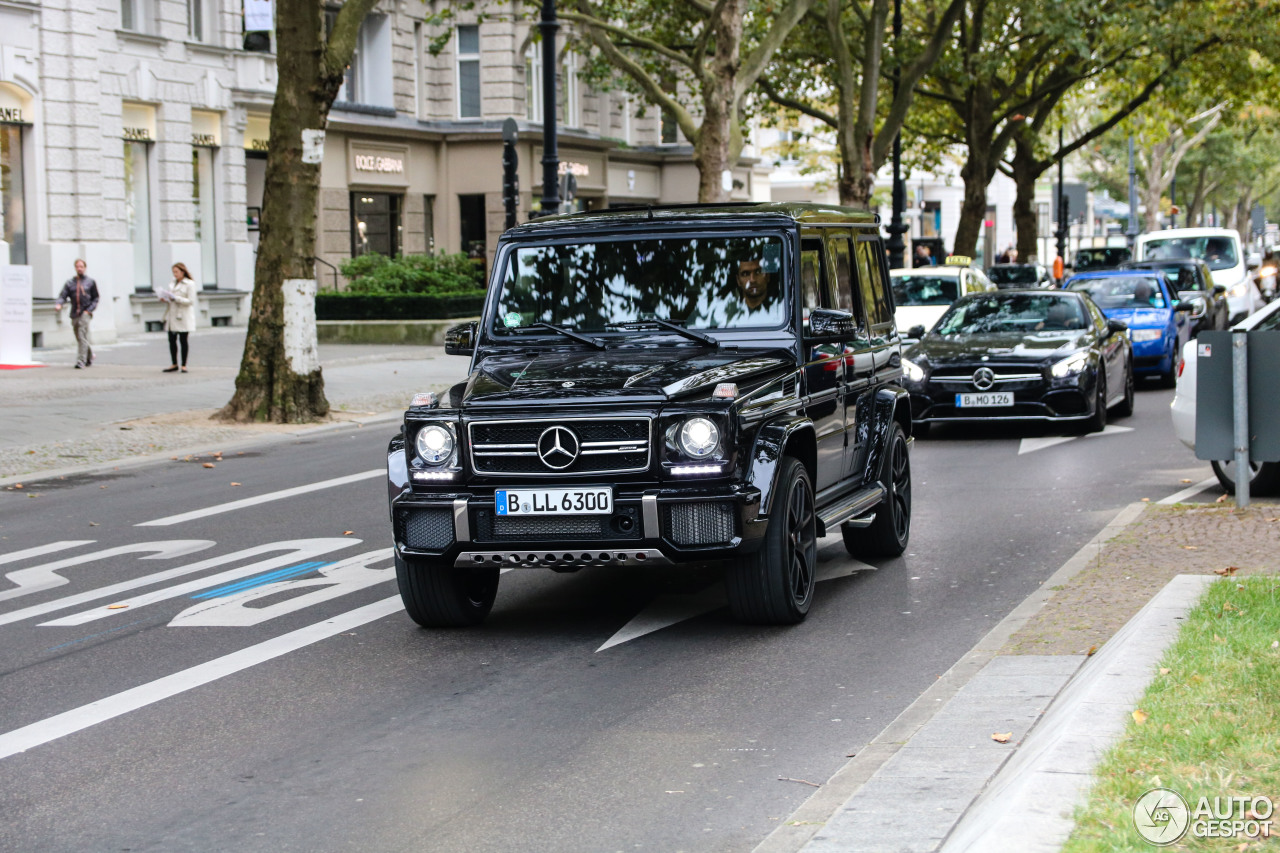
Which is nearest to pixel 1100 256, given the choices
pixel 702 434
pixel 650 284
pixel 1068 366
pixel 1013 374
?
pixel 1068 366

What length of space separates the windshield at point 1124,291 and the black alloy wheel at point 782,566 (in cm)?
1590

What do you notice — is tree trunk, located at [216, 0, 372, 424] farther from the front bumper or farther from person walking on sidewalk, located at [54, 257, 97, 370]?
the front bumper

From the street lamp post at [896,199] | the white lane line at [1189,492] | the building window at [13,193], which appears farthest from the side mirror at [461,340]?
the street lamp post at [896,199]

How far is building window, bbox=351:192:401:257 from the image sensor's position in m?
41.7

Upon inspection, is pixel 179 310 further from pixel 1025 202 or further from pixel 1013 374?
pixel 1025 202

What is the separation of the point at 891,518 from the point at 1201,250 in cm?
2993

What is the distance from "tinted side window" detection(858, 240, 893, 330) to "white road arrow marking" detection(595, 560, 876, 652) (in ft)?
5.28

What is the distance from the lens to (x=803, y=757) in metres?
5.73

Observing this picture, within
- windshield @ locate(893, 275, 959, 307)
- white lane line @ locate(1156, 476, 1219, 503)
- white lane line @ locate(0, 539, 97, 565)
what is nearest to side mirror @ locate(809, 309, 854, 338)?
white lane line @ locate(1156, 476, 1219, 503)

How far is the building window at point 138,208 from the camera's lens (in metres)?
33.7

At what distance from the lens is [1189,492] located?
12.0 m

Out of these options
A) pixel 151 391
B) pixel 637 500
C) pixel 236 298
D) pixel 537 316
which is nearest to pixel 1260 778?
pixel 637 500

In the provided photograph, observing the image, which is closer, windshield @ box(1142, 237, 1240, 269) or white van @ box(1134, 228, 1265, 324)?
white van @ box(1134, 228, 1265, 324)

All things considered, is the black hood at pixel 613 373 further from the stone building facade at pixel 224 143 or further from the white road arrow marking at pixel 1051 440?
the stone building facade at pixel 224 143
